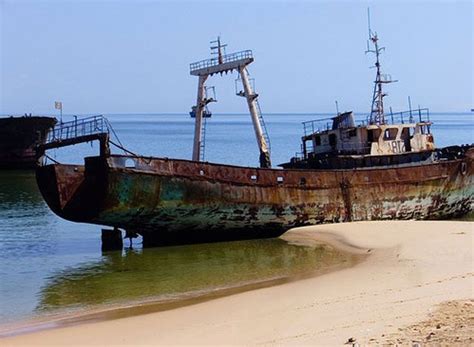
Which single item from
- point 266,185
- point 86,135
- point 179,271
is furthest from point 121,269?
point 266,185

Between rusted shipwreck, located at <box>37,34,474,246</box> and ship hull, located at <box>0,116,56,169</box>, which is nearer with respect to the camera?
rusted shipwreck, located at <box>37,34,474,246</box>

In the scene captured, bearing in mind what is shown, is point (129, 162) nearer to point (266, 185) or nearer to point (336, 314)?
point (266, 185)

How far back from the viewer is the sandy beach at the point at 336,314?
23.7 feet

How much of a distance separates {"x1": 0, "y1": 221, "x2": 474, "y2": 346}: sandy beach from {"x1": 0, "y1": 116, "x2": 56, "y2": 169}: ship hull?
31.9m

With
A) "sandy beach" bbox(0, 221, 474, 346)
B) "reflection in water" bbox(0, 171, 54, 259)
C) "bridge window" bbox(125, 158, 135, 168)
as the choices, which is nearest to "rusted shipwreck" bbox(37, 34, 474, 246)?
"bridge window" bbox(125, 158, 135, 168)

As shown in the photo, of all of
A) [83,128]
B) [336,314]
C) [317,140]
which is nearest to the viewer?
[336,314]

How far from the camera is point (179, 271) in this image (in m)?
13.3

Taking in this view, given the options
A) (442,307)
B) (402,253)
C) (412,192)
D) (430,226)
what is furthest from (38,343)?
(412,192)

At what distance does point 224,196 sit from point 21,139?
28.6 meters

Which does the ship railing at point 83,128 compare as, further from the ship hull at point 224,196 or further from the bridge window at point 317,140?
the bridge window at point 317,140

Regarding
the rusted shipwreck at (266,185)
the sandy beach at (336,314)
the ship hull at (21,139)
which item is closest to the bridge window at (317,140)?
the rusted shipwreck at (266,185)

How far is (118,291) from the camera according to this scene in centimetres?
1164

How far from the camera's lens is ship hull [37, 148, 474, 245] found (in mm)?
14594

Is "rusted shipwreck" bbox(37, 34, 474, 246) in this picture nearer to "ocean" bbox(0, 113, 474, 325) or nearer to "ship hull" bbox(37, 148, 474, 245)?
"ship hull" bbox(37, 148, 474, 245)
